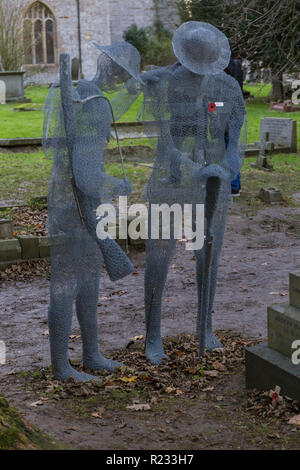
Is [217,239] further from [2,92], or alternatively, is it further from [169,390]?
[2,92]

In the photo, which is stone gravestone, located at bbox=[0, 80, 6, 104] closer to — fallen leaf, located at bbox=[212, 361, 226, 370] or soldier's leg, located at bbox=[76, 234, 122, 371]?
soldier's leg, located at bbox=[76, 234, 122, 371]

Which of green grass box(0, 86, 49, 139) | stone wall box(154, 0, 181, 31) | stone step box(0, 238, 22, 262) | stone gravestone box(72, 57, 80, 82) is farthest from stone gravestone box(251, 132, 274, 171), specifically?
stone wall box(154, 0, 181, 31)

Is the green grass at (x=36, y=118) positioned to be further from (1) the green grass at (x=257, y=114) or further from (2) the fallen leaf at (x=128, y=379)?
(2) the fallen leaf at (x=128, y=379)

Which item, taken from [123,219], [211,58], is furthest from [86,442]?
[123,219]

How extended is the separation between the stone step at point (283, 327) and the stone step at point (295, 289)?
43 mm

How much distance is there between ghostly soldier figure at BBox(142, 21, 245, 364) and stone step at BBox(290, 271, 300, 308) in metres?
0.67

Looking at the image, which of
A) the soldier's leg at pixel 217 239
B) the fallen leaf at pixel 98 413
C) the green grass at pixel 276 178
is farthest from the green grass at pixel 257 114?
the fallen leaf at pixel 98 413

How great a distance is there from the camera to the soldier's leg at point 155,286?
4836 millimetres

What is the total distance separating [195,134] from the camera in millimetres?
4613

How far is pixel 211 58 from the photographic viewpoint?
4.47 meters

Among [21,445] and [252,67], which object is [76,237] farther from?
[252,67]

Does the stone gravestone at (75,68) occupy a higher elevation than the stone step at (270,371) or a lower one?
higher

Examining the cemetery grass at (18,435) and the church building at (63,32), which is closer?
the cemetery grass at (18,435)

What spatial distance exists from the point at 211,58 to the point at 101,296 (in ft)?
10.0
